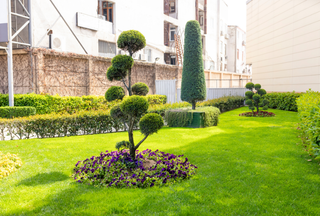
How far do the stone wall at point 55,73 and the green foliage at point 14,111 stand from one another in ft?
5.07

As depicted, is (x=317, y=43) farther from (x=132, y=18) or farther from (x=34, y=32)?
(x=34, y=32)

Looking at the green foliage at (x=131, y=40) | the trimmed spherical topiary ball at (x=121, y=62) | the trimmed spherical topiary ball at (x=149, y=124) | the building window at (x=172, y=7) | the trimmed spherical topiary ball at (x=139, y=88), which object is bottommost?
the trimmed spherical topiary ball at (x=149, y=124)

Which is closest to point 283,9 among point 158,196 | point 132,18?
point 132,18

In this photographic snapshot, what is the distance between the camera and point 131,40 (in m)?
5.16

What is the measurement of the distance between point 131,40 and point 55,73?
8.91m

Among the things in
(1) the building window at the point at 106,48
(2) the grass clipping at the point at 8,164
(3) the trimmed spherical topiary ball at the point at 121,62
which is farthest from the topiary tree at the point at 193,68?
(1) the building window at the point at 106,48

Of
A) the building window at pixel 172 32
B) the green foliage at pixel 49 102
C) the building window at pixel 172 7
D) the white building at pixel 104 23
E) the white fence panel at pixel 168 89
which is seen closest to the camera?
the green foliage at pixel 49 102

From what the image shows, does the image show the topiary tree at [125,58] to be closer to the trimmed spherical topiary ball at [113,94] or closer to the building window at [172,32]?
the trimmed spherical topiary ball at [113,94]

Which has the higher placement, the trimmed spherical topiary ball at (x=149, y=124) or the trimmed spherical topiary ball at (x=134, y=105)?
the trimmed spherical topiary ball at (x=134, y=105)

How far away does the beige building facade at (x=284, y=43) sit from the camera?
15186 mm

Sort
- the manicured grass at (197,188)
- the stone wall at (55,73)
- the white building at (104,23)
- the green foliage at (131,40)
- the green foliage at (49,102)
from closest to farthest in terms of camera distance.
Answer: the manicured grass at (197,188) → the green foliage at (131,40) → the green foliage at (49,102) → the stone wall at (55,73) → the white building at (104,23)

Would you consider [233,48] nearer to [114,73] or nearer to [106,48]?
[106,48]

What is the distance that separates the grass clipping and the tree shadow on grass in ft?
2.04

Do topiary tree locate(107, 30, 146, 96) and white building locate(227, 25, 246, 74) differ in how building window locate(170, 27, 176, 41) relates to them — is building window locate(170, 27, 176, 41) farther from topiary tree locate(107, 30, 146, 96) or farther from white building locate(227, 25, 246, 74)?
topiary tree locate(107, 30, 146, 96)
